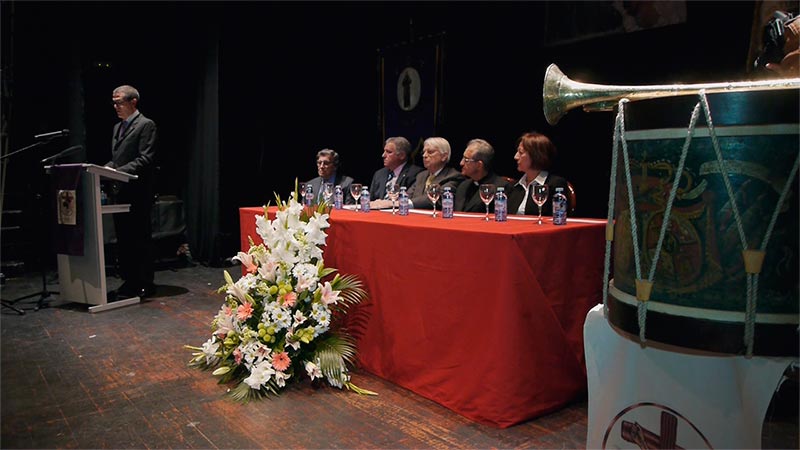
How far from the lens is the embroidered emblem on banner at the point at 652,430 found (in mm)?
976

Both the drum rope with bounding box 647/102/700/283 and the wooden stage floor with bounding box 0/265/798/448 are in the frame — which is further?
the wooden stage floor with bounding box 0/265/798/448

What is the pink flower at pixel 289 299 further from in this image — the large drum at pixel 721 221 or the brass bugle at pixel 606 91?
the large drum at pixel 721 221

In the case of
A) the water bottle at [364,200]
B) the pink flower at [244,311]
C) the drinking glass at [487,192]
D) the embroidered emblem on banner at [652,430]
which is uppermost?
the drinking glass at [487,192]

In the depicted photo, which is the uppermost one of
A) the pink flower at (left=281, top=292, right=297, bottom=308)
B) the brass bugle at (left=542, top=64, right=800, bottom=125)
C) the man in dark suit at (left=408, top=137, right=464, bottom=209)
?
the brass bugle at (left=542, top=64, right=800, bottom=125)

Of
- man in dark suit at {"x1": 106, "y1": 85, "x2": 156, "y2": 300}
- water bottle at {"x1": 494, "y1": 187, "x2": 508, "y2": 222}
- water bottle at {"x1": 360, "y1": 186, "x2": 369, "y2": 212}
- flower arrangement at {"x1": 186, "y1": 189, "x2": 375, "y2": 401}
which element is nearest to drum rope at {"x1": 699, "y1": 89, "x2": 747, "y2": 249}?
water bottle at {"x1": 494, "y1": 187, "x2": 508, "y2": 222}

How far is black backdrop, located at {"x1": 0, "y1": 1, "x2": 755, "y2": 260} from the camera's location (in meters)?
4.71

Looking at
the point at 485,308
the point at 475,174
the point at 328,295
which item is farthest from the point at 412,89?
the point at 485,308

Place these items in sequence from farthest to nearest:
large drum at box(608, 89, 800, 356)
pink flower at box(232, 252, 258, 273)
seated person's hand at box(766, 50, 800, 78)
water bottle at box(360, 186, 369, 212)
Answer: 1. water bottle at box(360, 186, 369, 212)
2. pink flower at box(232, 252, 258, 273)
3. seated person's hand at box(766, 50, 800, 78)
4. large drum at box(608, 89, 800, 356)

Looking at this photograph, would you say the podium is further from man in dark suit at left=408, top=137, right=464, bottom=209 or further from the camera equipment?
the camera equipment

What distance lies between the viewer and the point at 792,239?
0.86 meters

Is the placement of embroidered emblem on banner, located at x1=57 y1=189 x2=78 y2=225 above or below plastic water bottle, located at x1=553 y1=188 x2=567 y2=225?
below

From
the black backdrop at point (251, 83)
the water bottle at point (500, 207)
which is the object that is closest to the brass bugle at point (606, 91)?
the water bottle at point (500, 207)

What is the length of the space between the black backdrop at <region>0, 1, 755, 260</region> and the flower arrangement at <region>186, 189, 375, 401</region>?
8.35 feet

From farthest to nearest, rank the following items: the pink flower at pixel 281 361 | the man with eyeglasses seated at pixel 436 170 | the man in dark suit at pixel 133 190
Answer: the man in dark suit at pixel 133 190 < the man with eyeglasses seated at pixel 436 170 < the pink flower at pixel 281 361
